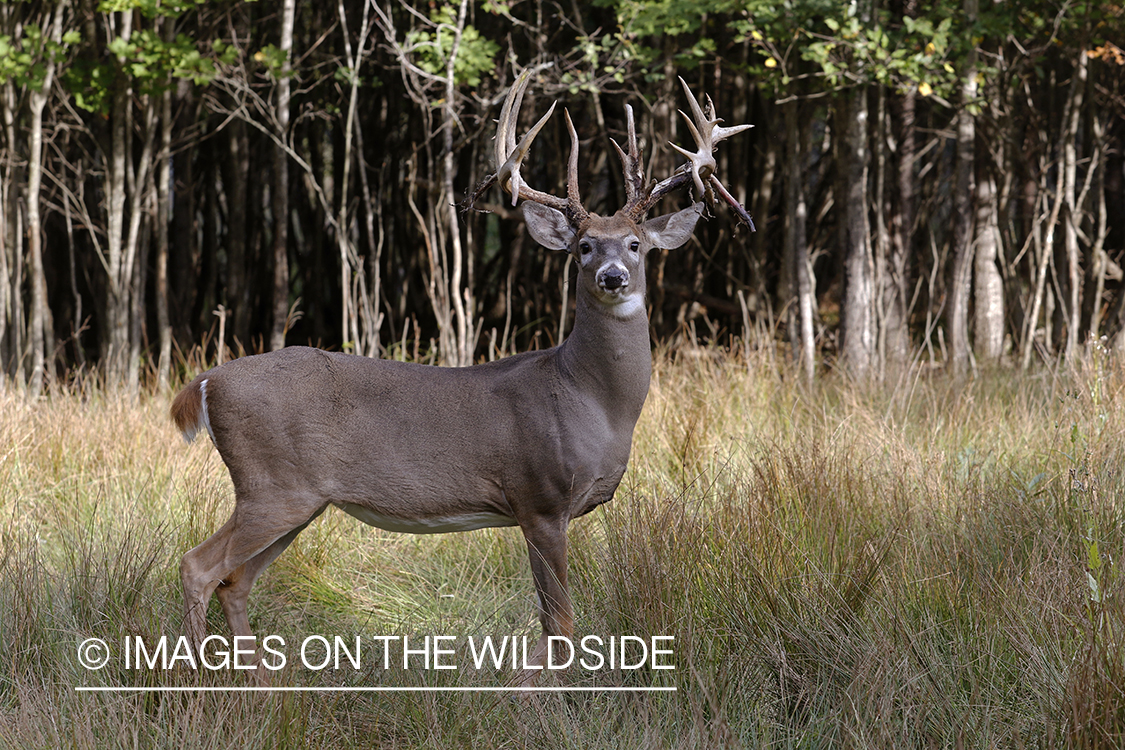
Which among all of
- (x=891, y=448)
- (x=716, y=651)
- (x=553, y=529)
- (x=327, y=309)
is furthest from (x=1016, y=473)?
(x=327, y=309)

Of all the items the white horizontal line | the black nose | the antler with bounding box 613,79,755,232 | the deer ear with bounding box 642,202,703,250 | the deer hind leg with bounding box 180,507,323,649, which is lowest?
the white horizontal line

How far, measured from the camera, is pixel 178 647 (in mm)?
3160

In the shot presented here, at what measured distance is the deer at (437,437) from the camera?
3334 millimetres

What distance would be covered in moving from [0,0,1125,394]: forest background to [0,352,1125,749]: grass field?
5.37 ft

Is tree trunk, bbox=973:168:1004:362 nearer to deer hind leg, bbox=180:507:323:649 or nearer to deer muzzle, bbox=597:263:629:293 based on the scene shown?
deer muzzle, bbox=597:263:629:293

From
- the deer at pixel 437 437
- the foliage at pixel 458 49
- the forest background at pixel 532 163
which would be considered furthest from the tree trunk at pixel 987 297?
the deer at pixel 437 437

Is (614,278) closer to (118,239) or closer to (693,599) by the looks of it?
(693,599)

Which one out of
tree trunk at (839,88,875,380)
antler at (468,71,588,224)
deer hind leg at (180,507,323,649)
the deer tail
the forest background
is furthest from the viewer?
tree trunk at (839,88,875,380)

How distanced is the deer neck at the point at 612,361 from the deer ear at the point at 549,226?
25cm

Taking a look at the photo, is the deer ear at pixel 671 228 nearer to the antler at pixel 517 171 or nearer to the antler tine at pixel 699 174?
the antler tine at pixel 699 174

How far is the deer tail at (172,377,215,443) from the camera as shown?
3400mm

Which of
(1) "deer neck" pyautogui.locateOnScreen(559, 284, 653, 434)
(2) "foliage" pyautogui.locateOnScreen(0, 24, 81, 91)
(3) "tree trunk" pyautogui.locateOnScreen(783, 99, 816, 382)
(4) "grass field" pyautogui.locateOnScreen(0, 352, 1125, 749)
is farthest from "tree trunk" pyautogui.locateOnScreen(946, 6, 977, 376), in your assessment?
(2) "foliage" pyautogui.locateOnScreen(0, 24, 81, 91)

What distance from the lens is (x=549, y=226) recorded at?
12.1 feet

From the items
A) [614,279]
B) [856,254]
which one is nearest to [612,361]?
[614,279]
